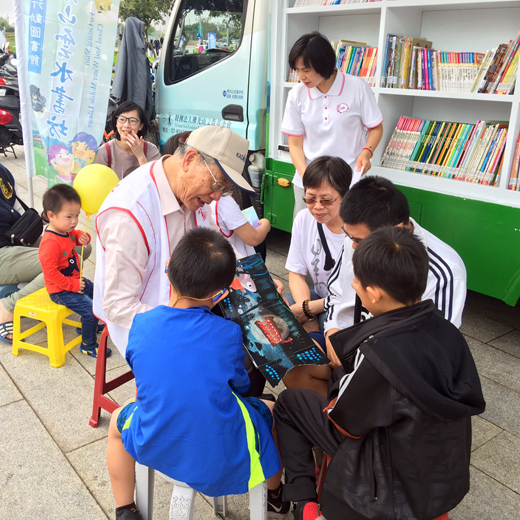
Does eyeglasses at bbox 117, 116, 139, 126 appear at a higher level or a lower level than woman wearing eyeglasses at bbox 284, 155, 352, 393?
higher

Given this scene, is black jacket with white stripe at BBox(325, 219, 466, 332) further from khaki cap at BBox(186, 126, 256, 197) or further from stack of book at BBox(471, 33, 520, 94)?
stack of book at BBox(471, 33, 520, 94)

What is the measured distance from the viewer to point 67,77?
4105 mm

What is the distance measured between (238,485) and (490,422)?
160cm

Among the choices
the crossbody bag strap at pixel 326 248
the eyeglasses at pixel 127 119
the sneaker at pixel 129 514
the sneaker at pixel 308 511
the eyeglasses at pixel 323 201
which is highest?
the eyeglasses at pixel 127 119

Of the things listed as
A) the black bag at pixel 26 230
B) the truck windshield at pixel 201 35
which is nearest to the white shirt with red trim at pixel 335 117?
the truck windshield at pixel 201 35

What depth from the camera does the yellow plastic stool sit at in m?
3.04

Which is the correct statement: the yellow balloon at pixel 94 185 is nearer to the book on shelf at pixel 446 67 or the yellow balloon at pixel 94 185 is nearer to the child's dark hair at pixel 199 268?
the child's dark hair at pixel 199 268

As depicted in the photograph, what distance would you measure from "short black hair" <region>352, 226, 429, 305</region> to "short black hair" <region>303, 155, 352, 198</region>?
2.88ft

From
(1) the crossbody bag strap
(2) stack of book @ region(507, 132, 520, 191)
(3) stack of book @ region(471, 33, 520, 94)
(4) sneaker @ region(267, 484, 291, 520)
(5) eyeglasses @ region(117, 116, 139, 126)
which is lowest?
(4) sneaker @ region(267, 484, 291, 520)

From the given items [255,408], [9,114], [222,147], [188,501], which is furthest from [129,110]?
[9,114]

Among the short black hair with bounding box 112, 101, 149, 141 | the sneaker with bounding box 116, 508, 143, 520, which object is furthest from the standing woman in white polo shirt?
the sneaker with bounding box 116, 508, 143, 520

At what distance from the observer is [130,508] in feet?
5.82

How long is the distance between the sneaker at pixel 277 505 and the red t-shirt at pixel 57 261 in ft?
5.80

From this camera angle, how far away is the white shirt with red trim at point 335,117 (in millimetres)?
3354
